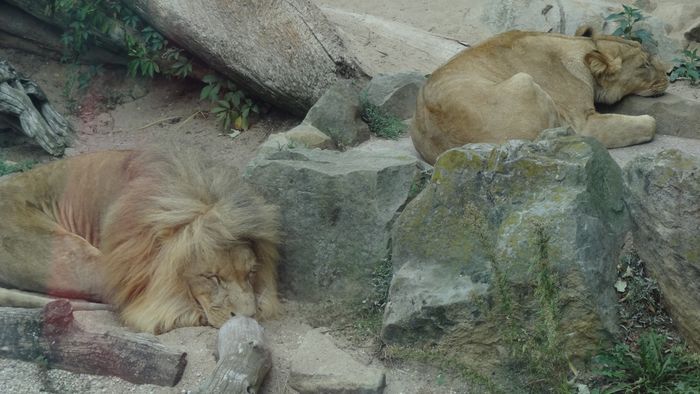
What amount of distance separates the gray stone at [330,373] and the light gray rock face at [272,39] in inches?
168

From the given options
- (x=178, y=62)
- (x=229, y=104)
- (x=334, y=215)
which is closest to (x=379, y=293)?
(x=334, y=215)

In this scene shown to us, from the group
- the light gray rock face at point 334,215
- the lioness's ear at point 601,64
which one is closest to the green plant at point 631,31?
the lioness's ear at point 601,64

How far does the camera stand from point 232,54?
29.2 feet

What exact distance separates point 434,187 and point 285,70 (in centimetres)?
409

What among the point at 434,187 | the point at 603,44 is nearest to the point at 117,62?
the point at 603,44

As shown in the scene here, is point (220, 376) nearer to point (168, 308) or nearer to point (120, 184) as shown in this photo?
point (168, 308)

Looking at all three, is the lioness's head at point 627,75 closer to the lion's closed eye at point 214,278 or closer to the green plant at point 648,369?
the green plant at point 648,369

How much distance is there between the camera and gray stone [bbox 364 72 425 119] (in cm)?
861

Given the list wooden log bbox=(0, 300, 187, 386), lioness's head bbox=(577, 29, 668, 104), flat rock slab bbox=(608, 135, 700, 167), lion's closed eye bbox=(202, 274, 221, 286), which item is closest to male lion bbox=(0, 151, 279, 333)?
lion's closed eye bbox=(202, 274, 221, 286)

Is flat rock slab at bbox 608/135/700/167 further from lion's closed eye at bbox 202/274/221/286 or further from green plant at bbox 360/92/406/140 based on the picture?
lion's closed eye at bbox 202/274/221/286

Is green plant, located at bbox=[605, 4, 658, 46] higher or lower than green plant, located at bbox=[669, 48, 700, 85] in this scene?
higher

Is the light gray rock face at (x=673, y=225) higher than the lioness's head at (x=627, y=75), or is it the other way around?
the light gray rock face at (x=673, y=225)

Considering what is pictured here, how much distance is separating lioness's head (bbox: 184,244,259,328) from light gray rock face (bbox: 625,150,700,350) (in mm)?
2323

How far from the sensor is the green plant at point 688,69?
28.9ft
